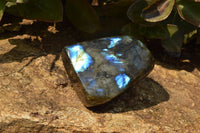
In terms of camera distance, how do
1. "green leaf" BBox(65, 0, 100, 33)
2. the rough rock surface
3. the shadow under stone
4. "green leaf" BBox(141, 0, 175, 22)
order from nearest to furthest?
1. the rough rock surface
2. the shadow under stone
3. "green leaf" BBox(141, 0, 175, 22)
4. "green leaf" BBox(65, 0, 100, 33)

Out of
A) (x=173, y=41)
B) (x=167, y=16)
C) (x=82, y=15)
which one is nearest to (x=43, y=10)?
(x=82, y=15)

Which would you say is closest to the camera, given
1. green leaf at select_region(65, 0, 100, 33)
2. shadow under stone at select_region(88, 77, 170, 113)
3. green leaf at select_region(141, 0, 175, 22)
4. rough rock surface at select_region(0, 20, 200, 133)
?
rough rock surface at select_region(0, 20, 200, 133)

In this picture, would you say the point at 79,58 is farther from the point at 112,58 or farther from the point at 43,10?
the point at 43,10

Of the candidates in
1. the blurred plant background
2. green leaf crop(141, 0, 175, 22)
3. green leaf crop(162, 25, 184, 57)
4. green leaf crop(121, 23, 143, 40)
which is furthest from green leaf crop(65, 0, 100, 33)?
green leaf crop(162, 25, 184, 57)

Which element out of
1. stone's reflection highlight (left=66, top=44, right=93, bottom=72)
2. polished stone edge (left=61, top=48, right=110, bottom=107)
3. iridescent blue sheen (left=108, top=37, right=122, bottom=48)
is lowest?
polished stone edge (left=61, top=48, right=110, bottom=107)

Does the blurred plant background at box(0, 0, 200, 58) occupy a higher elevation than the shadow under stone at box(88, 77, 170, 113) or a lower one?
higher

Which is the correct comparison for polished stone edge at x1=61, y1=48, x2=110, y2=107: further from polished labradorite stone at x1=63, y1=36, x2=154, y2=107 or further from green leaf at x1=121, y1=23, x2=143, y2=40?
green leaf at x1=121, y1=23, x2=143, y2=40

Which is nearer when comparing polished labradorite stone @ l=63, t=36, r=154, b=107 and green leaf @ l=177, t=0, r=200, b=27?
polished labradorite stone @ l=63, t=36, r=154, b=107
